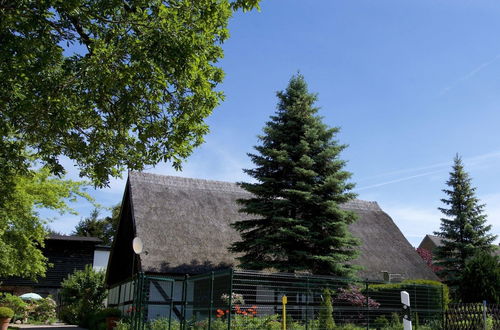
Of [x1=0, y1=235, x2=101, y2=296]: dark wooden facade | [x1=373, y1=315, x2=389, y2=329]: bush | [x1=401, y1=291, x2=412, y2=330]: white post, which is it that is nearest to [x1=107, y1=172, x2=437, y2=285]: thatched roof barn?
[x1=373, y1=315, x2=389, y2=329]: bush

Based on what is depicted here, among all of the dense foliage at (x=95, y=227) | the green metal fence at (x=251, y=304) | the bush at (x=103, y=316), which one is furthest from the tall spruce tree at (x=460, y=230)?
the dense foliage at (x=95, y=227)

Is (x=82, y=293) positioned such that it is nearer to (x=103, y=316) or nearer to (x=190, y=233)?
(x=103, y=316)

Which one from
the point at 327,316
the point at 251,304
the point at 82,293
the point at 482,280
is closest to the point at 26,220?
the point at 251,304

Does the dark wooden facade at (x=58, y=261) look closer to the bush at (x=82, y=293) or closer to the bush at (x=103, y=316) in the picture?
the bush at (x=82, y=293)

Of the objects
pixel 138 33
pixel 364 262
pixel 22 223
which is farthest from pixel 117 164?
pixel 364 262

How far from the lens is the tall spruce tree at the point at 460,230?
30375 mm

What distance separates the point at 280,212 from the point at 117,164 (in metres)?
9.28

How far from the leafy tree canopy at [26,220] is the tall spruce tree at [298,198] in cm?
722

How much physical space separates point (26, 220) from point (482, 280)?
16560mm

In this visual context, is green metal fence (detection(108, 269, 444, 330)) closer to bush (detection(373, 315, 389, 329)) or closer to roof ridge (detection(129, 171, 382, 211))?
bush (detection(373, 315, 389, 329))

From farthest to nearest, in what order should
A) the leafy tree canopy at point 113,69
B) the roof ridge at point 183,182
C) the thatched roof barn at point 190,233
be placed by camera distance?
1. the roof ridge at point 183,182
2. the thatched roof barn at point 190,233
3. the leafy tree canopy at point 113,69

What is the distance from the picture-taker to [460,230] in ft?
102

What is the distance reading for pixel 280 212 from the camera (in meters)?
19.3

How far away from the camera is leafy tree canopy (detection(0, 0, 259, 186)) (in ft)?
26.3
